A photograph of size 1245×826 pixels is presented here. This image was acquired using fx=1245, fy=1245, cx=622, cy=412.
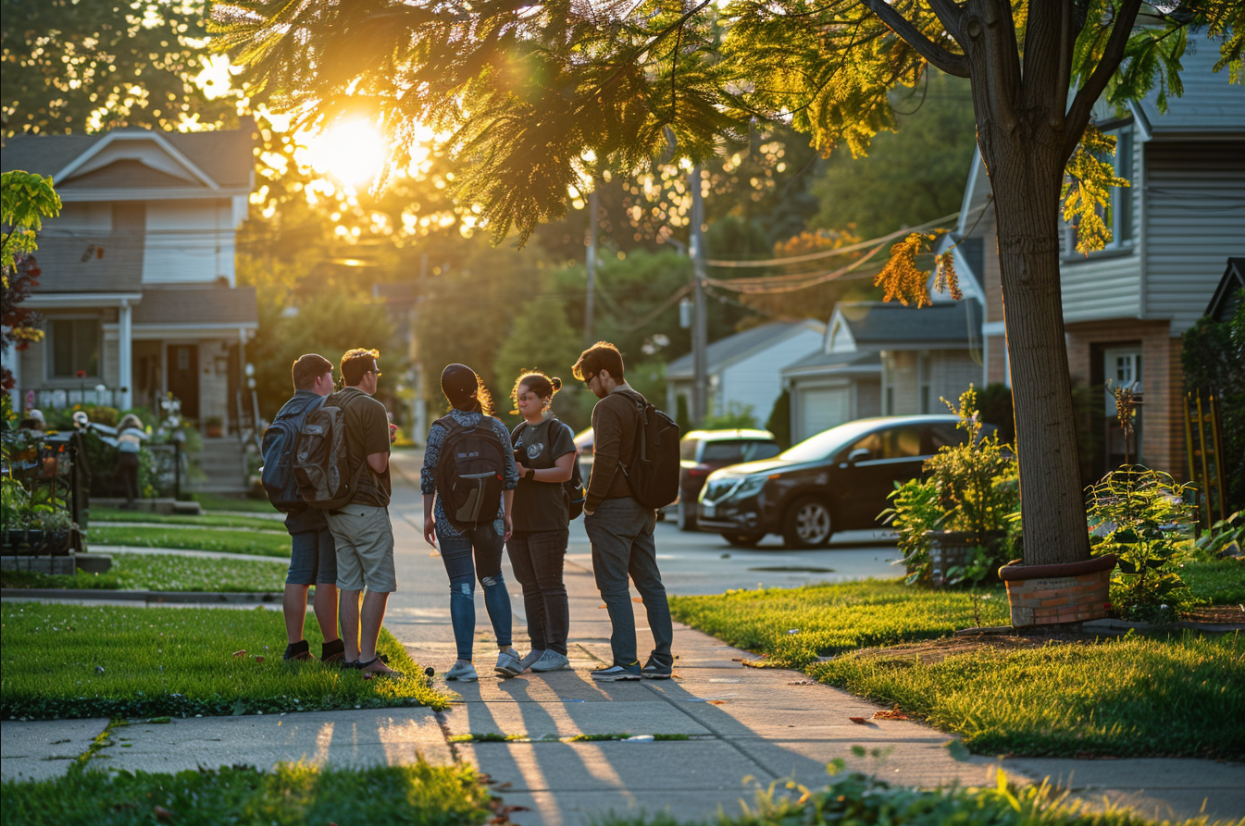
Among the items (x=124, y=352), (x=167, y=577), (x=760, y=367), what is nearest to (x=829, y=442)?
(x=167, y=577)

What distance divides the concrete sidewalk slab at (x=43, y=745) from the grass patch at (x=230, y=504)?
18.6 metres

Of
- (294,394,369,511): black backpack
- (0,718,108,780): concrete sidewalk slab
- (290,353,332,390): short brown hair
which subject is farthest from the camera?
(290,353,332,390): short brown hair

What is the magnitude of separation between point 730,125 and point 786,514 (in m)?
9.53

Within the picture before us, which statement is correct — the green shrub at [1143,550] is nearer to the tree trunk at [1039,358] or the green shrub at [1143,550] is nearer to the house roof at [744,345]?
the tree trunk at [1039,358]

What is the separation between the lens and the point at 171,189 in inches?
1262

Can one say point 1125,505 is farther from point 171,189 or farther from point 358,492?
point 171,189

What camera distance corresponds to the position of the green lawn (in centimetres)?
539

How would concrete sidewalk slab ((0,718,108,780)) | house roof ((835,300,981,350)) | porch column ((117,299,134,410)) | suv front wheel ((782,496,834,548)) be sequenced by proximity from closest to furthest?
concrete sidewalk slab ((0,718,108,780)) → suv front wheel ((782,496,834,548)) → porch column ((117,299,134,410)) → house roof ((835,300,981,350))

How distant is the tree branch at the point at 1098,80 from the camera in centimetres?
824

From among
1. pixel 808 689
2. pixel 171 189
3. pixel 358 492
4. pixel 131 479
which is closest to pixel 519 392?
pixel 358 492

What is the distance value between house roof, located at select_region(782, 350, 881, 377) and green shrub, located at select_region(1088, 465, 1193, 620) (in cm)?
2544

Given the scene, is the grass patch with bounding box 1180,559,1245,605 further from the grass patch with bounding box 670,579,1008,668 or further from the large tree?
the large tree

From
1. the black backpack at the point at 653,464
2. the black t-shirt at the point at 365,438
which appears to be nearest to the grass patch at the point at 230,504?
the black t-shirt at the point at 365,438

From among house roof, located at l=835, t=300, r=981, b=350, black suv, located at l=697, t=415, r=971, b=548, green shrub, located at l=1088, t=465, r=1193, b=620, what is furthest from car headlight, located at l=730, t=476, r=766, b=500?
house roof, located at l=835, t=300, r=981, b=350
